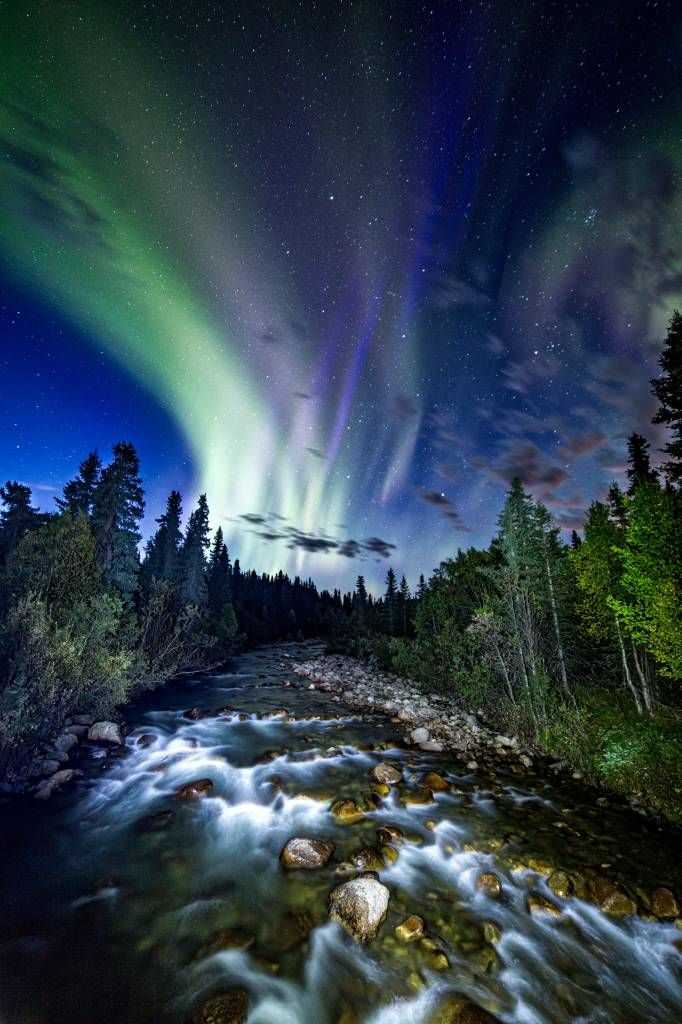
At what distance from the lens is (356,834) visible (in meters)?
9.15

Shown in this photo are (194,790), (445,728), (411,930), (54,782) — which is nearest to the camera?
(411,930)

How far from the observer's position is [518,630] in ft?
54.1

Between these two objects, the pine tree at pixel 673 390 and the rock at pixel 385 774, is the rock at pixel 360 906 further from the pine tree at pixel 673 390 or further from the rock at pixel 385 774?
the pine tree at pixel 673 390

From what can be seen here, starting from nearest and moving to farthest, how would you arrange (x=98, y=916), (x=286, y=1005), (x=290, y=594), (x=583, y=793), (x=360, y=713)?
1. (x=286, y=1005)
2. (x=98, y=916)
3. (x=583, y=793)
4. (x=360, y=713)
5. (x=290, y=594)

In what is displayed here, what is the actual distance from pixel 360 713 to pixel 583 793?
1144cm

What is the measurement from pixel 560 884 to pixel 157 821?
9.16m

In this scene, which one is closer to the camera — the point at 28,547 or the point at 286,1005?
the point at 286,1005

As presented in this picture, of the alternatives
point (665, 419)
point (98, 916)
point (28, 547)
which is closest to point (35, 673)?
point (28, 547)

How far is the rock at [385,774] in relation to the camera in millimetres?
11992

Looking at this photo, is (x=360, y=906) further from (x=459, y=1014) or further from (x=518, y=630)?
(x=518, y=630)

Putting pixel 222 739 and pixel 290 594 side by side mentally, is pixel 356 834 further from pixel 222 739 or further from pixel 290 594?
pixel 290 594

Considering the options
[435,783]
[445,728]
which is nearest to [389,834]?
[435,783]

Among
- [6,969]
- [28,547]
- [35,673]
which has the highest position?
[28,547]

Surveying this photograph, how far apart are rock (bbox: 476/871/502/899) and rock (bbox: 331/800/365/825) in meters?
3.17
